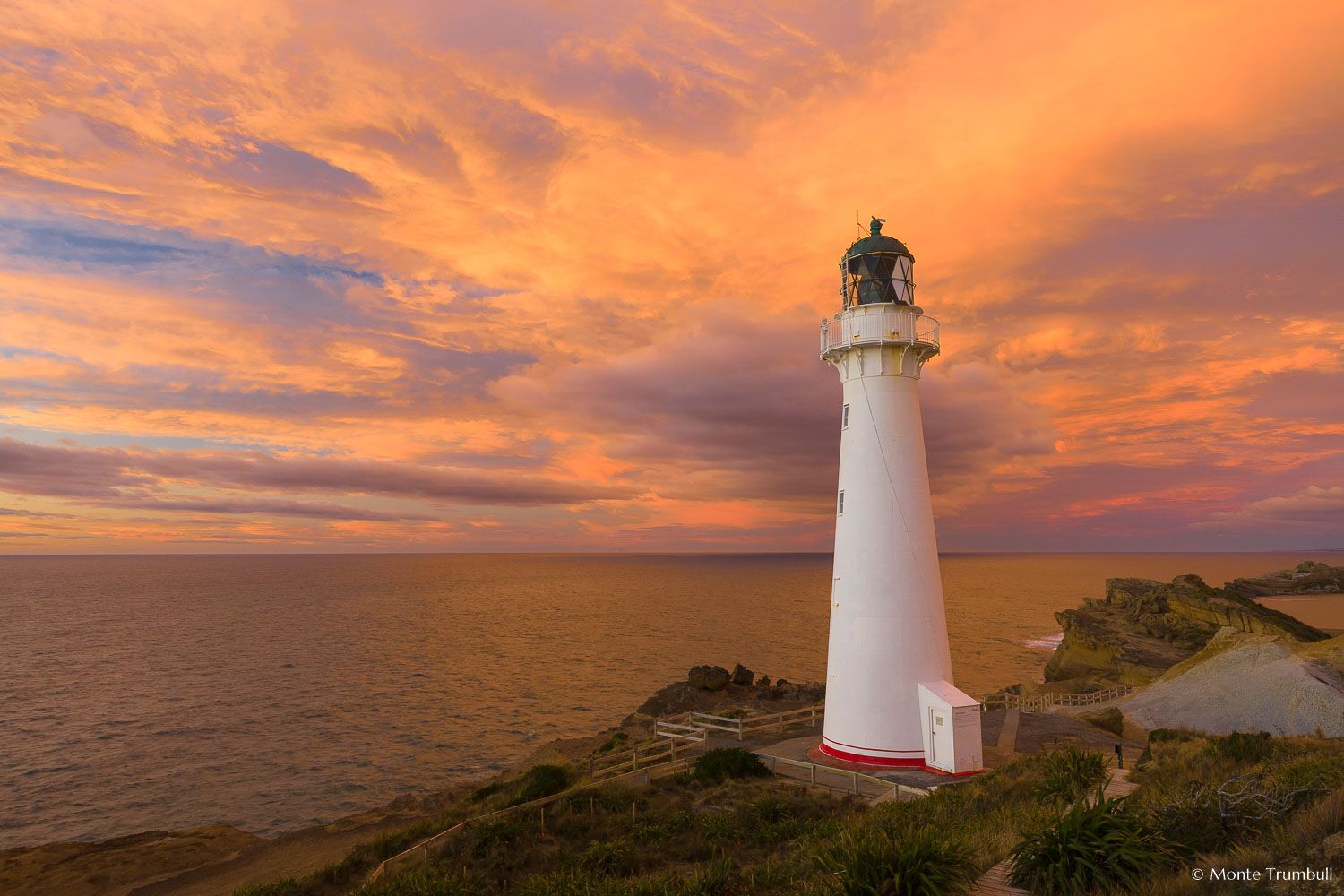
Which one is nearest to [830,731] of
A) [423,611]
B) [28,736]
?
[28,736]

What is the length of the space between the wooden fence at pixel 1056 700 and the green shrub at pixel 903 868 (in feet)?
89.1

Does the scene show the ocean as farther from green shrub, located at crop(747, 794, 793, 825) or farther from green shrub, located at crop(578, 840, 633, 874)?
green shrub, located at crop(747, 794, 793, 825)

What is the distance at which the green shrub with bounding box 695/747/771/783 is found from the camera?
61.3 feet

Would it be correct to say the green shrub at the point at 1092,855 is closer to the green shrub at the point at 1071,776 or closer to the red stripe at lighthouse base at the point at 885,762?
the green shrub at the point at 1071,776

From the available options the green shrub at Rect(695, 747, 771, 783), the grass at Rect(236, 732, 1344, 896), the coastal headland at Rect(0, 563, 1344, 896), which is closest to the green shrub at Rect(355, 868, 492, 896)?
the grass at Rect(236, 732, 1344, 896)

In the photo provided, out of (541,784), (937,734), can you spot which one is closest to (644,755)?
(541,784)

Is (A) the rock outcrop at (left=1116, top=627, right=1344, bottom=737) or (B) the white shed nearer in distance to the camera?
(B) the white shed

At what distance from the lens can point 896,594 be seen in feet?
62.5

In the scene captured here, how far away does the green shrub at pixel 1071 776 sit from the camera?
524 inches

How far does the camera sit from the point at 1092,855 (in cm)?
748

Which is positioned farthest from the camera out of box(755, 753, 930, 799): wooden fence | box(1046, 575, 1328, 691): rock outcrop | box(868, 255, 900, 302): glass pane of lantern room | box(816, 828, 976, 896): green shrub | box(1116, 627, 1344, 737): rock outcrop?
box(1046, 575, 1328, 691): rock outcrop

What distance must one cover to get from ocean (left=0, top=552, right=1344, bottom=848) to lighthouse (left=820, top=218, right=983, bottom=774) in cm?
1990

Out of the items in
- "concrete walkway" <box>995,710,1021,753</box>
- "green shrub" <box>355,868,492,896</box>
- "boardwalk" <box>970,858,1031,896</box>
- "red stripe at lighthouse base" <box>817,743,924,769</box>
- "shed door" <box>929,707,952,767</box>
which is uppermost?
"boardwalk" <box>970,858,1031,896</box>

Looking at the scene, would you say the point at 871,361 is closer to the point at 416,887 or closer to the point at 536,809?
the point at 536,809
